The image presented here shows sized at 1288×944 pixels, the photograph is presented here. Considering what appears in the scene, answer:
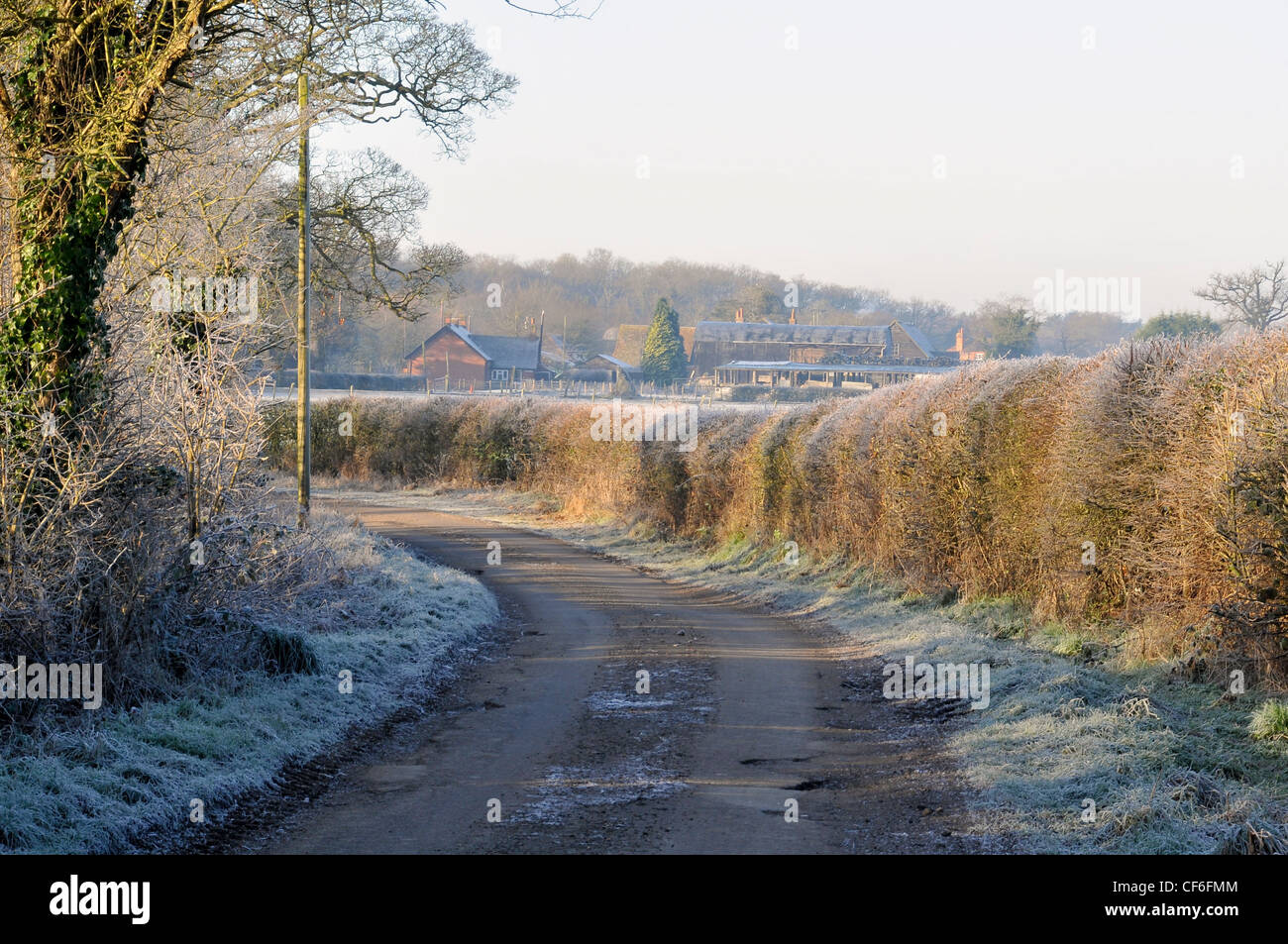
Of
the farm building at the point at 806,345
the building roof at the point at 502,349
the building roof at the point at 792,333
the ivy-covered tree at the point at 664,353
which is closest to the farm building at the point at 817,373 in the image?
the farm building at the point at 806,345

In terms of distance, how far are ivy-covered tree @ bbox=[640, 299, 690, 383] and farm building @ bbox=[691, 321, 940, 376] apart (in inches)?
Answer: 47.5

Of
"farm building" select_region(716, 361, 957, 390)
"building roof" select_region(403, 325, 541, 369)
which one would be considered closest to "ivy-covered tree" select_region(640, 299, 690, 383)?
"farm building" select_region(716, 361, 957, 390)

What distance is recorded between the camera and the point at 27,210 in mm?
8109

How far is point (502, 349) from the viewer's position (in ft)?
278

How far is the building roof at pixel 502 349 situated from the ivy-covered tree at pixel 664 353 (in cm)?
1292

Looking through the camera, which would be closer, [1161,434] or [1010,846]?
[1010,846]

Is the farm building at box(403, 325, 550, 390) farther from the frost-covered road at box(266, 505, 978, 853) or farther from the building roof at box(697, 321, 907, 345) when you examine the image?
the frost-covered road at box(266, 505, 978, 853)

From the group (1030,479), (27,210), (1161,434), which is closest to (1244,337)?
(1161,434)

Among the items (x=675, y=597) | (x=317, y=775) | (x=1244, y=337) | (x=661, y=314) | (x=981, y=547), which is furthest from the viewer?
(x=661, y=314)

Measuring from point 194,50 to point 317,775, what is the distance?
5.86m

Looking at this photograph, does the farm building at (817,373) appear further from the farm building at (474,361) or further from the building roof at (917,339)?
the farm building at (474,361)

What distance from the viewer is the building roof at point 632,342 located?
89919mm

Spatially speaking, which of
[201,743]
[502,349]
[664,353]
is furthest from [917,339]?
[201,743]

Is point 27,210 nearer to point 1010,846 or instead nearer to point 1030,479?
point 1010,846
